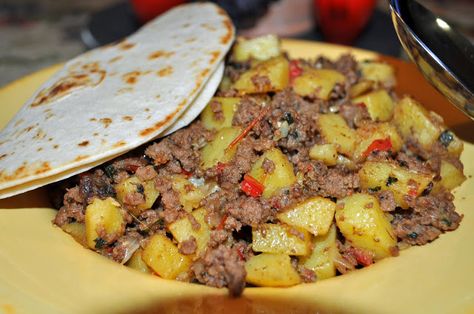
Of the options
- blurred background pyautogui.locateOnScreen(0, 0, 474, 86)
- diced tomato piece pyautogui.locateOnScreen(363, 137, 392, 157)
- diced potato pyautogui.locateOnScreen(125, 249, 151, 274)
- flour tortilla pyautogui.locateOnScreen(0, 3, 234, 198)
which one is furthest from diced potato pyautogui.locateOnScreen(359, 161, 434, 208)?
blurred background pyautogui.locateOnScreen(0, 0, 474, 86)

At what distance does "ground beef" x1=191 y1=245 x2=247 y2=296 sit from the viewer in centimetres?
203

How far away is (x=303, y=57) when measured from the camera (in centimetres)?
369

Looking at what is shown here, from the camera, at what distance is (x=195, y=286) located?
2080 millimetres

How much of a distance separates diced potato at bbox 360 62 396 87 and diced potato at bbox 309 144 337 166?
34.2 inches

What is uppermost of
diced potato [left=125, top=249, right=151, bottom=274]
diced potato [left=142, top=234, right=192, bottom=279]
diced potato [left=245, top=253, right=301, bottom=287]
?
diced potato [left=245, top=253, right=301, bottom=287]

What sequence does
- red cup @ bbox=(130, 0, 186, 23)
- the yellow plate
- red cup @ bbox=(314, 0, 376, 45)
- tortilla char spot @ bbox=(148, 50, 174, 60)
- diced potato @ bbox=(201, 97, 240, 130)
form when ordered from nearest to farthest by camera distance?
the yellow plate < diced potato @ bbox=(201, 97, 240, 130) < tortilla char spot @ bbox=(148, 50, 174, 60) < red cup @ bbox=(314, 0, 376, 45) < red cup @ bbox=(130, 0, 186, 23)

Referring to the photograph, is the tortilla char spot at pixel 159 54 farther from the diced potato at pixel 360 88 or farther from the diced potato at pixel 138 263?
the diced potato at pixel 138 263

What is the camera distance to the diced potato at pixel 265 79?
2.82 meters

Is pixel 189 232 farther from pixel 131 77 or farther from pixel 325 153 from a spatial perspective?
pixel 131 77

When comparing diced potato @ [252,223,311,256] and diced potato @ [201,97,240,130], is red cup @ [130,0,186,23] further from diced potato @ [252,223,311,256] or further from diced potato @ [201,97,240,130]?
diced potato @ [252,223,311,256]

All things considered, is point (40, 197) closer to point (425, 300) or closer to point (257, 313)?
point (257, 313)

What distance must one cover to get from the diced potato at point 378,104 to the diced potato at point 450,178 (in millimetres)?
451

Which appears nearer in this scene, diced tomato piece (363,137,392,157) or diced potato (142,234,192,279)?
diced potato (142,234,192,279)

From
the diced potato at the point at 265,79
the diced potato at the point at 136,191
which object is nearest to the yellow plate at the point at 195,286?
the diced potato at the point at 136,191
